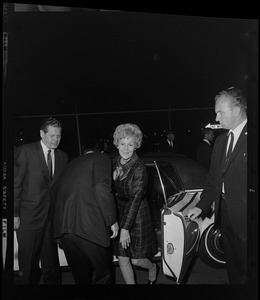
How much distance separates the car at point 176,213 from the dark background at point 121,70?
0.16 m

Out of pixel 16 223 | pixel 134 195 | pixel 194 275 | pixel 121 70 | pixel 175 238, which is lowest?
pixel 194 275

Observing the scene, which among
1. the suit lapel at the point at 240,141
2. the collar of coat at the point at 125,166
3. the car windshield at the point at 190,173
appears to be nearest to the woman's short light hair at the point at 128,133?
the collar of coat at the point at 125,166

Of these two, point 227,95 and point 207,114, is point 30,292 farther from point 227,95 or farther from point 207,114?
point 227,95

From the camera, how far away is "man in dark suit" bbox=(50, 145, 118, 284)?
340 centimetres

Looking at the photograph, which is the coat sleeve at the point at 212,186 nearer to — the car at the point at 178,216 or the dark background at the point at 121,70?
the car at the point at 178,216

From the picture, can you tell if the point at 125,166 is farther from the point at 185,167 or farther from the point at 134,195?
the point at 185,167

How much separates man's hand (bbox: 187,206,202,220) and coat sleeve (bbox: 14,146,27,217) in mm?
1476

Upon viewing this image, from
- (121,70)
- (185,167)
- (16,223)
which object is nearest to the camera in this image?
(16,223)

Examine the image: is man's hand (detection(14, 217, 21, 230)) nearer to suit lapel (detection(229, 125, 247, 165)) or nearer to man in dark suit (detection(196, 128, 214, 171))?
man in dark suit (detection(196, 128, 214, 171))

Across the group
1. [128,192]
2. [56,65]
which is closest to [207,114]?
[128,192]

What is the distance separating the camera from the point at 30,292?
3408 mm

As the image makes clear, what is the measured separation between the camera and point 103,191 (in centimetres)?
341

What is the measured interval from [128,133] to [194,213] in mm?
930

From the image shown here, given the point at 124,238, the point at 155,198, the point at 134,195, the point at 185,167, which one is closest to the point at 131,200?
the point at 134,195
